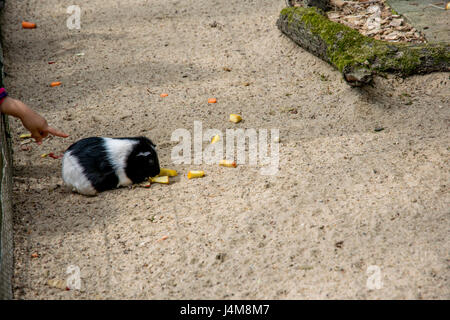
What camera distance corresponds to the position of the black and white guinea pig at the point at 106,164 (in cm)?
328

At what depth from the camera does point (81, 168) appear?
10.7ft

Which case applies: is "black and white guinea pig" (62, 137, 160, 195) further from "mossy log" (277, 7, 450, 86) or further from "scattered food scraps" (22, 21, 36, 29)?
"scattered food scraps" (22, 21, 36, 29)

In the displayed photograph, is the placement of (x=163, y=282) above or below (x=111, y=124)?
below

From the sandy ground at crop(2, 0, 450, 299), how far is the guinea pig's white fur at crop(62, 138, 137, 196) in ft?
0.30

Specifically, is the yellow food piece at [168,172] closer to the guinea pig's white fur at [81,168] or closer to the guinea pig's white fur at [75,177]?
the guinea pig's white fur at [81,168]

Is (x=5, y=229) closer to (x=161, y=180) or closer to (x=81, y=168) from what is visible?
(x=81, y=168)

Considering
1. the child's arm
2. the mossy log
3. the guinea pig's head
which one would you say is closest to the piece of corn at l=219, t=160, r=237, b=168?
the guinea pig's head

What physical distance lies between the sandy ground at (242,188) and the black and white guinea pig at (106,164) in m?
0.09

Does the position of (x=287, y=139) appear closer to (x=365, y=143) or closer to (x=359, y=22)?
(x=365, y=143)

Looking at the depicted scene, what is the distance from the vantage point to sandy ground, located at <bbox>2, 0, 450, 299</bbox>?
8.47 ft

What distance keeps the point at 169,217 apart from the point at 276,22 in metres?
3.30

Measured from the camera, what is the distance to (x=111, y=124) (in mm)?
4203

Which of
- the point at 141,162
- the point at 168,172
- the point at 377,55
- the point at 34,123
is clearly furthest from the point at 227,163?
the point at 377,55
